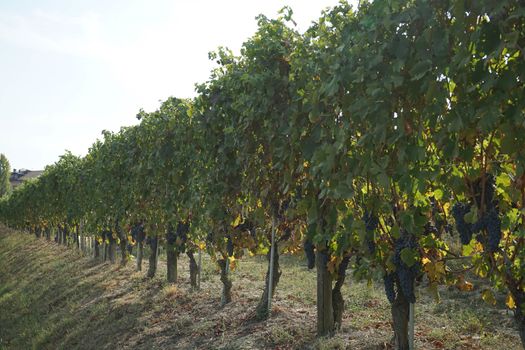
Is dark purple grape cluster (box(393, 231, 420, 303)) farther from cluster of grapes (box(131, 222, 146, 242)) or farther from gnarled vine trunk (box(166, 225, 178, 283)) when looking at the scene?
cluster of grapes (box(131, 222, 146, 242))

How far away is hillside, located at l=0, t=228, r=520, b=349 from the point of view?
19.9ft

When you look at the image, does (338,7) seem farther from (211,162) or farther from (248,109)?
(211,162)

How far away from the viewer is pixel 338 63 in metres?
3.53

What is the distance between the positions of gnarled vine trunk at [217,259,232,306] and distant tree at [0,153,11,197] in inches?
4099

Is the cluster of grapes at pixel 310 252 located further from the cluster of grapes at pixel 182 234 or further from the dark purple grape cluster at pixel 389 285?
the cluster of grapes at pixel 182 234

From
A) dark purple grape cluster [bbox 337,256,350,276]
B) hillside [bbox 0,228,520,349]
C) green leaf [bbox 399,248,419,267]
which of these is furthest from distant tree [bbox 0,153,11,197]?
green leaf [bbox 399,248,419,267]

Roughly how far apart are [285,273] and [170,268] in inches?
115

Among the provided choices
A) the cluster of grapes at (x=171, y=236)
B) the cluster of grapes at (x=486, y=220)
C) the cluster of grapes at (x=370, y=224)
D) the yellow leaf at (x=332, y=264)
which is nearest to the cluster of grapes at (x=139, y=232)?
the cluster of grapes at (x=171, y=236)

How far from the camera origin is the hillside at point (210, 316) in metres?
6.08

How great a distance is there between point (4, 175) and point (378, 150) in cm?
11210

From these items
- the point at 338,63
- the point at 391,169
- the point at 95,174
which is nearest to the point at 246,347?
the point at 391,169

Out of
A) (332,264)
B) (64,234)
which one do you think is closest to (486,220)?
(332,264)

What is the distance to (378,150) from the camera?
144 inches

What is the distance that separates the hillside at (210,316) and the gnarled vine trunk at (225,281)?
210mm
